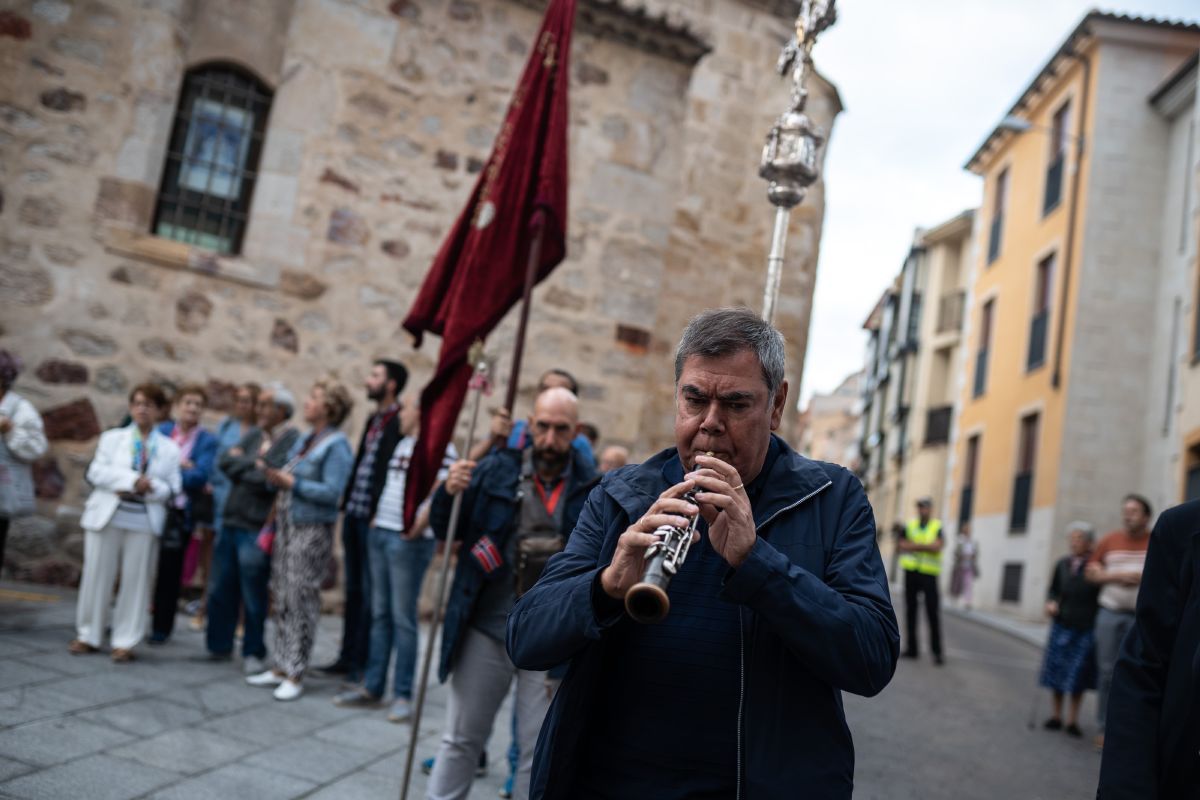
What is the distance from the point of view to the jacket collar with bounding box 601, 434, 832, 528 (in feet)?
7.36

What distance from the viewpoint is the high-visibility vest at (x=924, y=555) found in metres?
12.4

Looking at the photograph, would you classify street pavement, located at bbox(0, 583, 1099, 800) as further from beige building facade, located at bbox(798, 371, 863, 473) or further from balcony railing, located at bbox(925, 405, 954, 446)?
beige building facade, located at bbox(798, 371, 863, 473)

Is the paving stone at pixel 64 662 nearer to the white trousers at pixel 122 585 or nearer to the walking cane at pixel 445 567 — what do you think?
the white trousers at pixel 122 585

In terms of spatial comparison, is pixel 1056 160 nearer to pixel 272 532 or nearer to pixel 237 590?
pixel 272 532

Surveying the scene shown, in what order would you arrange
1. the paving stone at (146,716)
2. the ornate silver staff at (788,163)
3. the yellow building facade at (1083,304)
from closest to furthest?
the ornate silver staff at (788,163)
the paving stone at (146,716)
the yellow building facade at (1083,304)

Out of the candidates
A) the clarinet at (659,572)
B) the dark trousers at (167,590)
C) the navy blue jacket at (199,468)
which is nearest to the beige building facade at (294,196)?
the navy blue jacket at (199,468)

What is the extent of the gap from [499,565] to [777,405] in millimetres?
2306

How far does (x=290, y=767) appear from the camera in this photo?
16.2 feet

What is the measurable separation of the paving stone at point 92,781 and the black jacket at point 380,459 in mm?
2502

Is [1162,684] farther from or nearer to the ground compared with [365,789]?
farther from the ground

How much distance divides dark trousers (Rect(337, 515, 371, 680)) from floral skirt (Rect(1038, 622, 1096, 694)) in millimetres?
5712

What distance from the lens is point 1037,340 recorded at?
76.5 feet

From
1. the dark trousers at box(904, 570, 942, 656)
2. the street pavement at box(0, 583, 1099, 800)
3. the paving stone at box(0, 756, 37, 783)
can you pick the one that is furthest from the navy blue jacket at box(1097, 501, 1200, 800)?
the dark trousers at box(904, 570, 942, 656)

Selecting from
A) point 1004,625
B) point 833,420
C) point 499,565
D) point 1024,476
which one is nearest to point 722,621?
point 499,565
